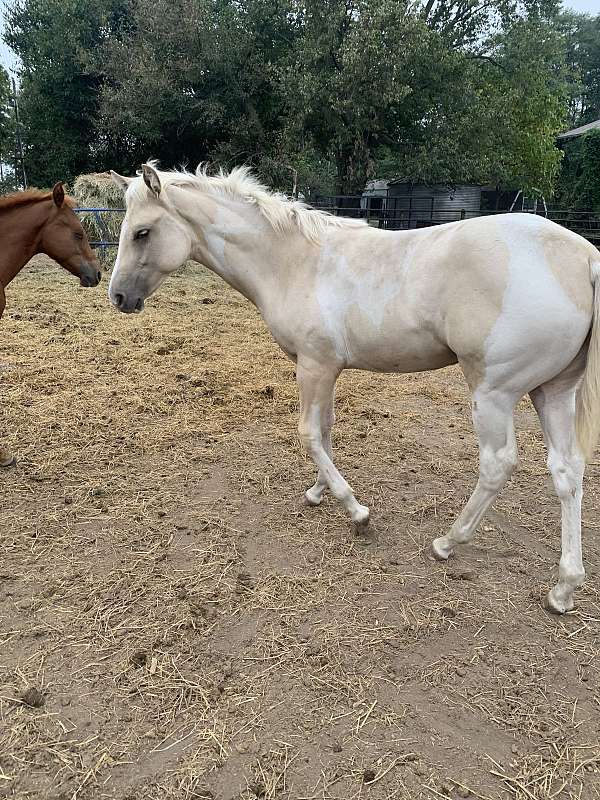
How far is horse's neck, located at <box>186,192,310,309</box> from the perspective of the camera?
3176 millimetres

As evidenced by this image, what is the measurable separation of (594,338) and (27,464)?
3.79 metres

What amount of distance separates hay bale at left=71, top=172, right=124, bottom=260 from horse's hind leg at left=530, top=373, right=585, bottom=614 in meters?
12.7

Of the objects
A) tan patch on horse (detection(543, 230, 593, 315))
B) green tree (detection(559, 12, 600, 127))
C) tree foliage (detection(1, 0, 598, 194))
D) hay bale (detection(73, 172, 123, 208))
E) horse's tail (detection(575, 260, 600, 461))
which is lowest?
horse's tail (detection(575, 260, 600, 461))

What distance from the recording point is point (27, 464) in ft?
13.2

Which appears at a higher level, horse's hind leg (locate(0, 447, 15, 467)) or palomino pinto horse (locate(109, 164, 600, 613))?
palomino pinto horse (locate(109, 164, 600, 613))

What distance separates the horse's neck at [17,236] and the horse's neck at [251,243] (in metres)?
2.14

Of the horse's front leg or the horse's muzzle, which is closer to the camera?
the horse's front leg

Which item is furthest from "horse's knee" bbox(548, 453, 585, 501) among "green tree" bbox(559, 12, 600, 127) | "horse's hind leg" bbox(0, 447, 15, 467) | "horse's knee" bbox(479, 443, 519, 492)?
"green tree" bbox(559, 12, 600, 127)

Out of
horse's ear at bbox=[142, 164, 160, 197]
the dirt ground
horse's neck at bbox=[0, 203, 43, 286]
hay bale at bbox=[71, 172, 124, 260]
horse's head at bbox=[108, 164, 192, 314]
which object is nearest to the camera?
the dirt ground

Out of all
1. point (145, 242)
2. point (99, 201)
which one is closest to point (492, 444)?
point (145, 242)

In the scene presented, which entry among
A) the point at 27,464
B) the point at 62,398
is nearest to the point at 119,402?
the point at 62,398

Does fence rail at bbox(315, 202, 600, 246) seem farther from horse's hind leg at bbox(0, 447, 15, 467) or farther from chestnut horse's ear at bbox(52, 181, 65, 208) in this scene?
horse's hind leg at bbox(0, 447, 15, 467)

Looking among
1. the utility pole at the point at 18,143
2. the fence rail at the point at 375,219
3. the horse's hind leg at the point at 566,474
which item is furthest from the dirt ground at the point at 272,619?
the utility pole at the point at 18,143

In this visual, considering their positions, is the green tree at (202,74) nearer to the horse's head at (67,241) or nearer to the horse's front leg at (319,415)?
the horse's head at (67,241)
